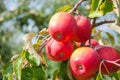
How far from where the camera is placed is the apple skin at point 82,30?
147 cm

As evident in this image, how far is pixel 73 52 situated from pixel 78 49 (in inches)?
1.5

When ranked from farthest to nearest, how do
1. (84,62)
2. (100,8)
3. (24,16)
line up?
(24,16) → (100,8) → (84,62)

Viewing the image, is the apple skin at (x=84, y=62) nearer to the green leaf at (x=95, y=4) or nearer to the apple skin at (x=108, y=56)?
the apple skin at (x=108, y=56)

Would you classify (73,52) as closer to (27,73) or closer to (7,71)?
(27,73)

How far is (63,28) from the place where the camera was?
1.46 m

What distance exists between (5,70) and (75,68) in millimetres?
349

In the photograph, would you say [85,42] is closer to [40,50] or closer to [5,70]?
[40,50]

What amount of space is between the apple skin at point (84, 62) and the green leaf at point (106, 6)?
0.18m

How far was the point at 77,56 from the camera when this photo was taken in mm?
1410

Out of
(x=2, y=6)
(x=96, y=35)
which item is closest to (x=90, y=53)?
(x=96, y=35)

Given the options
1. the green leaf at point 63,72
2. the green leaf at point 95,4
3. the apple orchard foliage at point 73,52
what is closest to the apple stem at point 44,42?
the apple orchard foliage at point 73,52

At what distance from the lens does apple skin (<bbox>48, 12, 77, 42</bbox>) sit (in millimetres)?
1443

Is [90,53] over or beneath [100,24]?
beneath

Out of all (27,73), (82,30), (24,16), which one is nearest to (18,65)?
(27,73)
